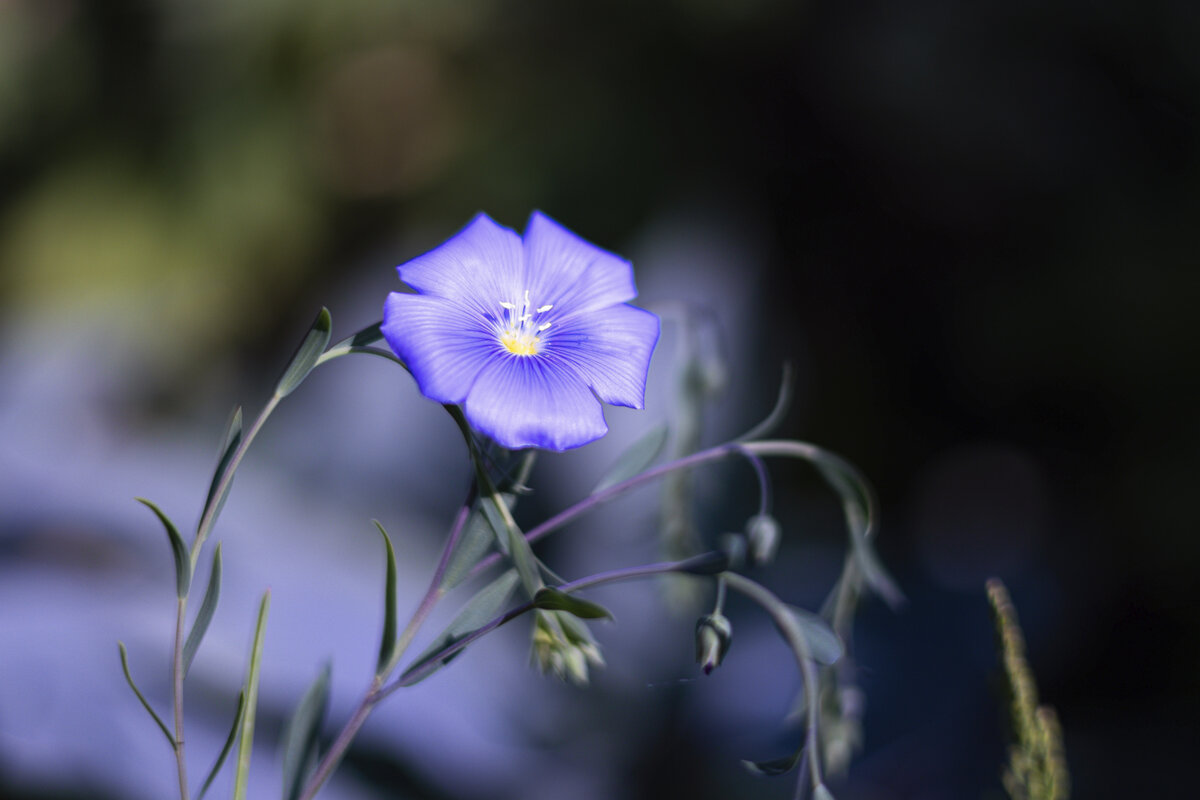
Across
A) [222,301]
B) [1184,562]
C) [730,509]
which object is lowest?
[1184,562]

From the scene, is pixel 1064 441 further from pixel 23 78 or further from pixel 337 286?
pixel 23 78

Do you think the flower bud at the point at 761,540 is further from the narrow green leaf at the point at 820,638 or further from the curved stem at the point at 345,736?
the curved stem at the point at 345,736

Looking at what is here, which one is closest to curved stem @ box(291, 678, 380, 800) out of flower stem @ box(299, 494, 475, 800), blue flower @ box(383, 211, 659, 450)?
flower stem @ box(299, 494, 475, 800)

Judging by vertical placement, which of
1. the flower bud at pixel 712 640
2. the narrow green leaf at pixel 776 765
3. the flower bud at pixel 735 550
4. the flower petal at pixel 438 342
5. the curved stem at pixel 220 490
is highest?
the flower petal at pixel 438 342

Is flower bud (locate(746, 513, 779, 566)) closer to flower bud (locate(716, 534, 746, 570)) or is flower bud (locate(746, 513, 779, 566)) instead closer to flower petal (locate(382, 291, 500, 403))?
flower bud (locate(716, 534, 746, 570))

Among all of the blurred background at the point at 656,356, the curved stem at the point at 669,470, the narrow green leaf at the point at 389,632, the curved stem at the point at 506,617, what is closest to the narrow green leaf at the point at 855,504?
the curved stem at the point at 669,470

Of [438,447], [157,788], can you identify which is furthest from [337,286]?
[157,788]
